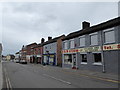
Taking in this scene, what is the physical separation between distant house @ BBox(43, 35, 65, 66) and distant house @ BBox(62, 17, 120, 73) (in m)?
7.78

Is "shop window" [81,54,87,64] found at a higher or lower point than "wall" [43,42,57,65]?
lower

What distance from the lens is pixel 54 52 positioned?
35.6 m

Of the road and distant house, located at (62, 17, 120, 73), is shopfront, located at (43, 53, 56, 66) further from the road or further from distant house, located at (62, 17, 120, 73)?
the road

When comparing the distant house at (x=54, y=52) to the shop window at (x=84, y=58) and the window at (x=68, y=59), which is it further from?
the shop window at (x=84, y=58)

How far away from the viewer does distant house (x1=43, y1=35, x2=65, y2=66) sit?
34119 millimetres

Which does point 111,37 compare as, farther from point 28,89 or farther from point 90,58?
point 28,89

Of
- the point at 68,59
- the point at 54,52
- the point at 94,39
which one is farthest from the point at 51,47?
the point at 94,39

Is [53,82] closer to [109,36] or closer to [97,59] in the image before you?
[97,59]

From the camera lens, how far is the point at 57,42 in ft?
114

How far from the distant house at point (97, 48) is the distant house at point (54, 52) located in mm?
7782

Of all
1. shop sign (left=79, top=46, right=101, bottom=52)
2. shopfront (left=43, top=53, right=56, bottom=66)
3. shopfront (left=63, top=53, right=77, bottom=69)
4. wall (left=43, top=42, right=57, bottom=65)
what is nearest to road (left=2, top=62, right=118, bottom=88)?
shop sign (left=79, top=46, right=101, bottom=52)

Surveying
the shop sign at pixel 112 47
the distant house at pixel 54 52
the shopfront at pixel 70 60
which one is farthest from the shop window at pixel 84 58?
the distant house at pixel 54 52

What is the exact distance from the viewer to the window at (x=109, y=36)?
17.0 meters

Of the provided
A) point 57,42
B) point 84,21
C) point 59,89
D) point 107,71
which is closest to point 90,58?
point 107,71
